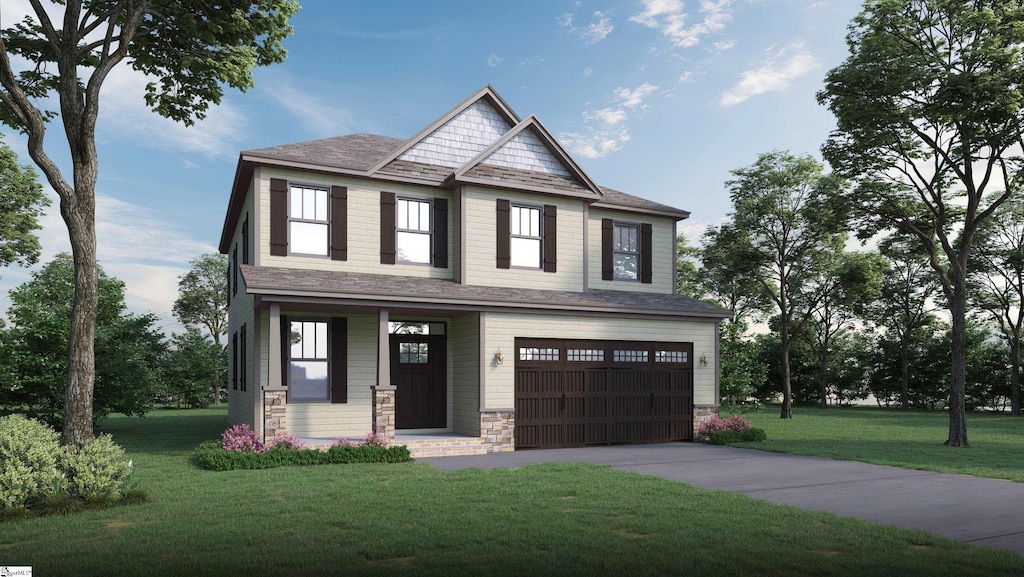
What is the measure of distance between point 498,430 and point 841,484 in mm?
7115

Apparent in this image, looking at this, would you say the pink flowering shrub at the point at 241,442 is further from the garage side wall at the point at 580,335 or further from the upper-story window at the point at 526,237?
the upper-story window at the point at 526,237

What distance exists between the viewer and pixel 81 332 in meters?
10.8

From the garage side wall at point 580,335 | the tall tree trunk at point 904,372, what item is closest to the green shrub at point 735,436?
the garage side wall at point 580,335

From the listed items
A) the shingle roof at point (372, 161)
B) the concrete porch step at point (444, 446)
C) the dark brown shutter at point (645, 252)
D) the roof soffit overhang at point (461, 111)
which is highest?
the roof soffit overhang at point (461, 111)

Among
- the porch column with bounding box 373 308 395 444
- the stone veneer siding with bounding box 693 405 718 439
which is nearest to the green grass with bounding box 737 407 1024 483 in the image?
the stone veneer siding with bounding box 693 405 718 439

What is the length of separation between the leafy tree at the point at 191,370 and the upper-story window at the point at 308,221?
24.6 metres

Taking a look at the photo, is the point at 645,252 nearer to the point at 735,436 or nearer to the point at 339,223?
the point at 735,436

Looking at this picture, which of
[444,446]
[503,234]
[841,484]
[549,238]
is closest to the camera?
[841,484]

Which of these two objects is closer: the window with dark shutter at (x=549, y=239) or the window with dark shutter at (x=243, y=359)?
the window with dark shutter at (x=243, y=359)

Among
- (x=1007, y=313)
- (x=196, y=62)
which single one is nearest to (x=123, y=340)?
(x=196, y=62)

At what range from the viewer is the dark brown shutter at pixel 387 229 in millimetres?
16562

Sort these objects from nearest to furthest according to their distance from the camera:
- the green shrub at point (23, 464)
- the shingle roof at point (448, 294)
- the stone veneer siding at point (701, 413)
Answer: the green shrub at point (23, 464)
the shingle roof at point (448, 294)
the stone veneer siding at point (701, 413)

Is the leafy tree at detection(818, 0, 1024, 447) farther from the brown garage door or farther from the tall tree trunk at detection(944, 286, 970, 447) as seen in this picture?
the brown garage door

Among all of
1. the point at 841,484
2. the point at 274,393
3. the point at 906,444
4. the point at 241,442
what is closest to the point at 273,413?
the point at 274,393
